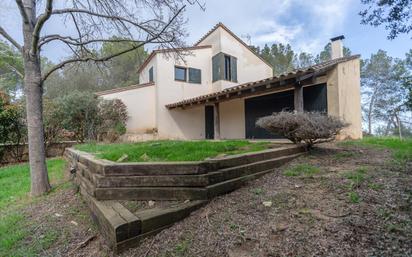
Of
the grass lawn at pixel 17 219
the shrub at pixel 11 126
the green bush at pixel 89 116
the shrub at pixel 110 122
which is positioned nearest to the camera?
the grass lawn at pixel 17 219

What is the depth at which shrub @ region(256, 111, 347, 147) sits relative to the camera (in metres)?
4.17

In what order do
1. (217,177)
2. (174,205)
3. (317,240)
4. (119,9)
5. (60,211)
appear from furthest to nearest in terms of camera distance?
(119,9)
(60,211)
(217,177)
(174,205)
(317,240)

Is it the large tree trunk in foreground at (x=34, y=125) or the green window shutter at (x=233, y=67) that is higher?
the green window shutter at (x=233, y=67)

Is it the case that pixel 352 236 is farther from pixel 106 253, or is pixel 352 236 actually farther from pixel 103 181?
pixel 103 181

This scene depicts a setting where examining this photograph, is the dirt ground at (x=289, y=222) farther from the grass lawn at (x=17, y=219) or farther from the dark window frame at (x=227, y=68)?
the dark window frame at (x=227, y=68)

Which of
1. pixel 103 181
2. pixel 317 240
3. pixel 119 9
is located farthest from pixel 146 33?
pixel 317 240

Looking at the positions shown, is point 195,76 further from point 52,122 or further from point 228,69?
point 52,122

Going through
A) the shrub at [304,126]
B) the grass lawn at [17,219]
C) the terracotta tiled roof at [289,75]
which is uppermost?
the terracotta tiled roof at [289,75]

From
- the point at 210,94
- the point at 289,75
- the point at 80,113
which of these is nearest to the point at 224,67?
the point at 210,94

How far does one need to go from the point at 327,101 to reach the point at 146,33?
6654 mm

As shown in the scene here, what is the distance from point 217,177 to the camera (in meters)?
2.62

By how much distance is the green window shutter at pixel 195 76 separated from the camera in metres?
12.0

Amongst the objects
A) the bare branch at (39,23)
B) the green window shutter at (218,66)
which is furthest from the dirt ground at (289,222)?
the green window shutter at (218,66)

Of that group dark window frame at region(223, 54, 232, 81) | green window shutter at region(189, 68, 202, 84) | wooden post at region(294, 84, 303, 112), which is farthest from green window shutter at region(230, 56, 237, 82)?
wooden post at region(294, 84, 303, 112)
